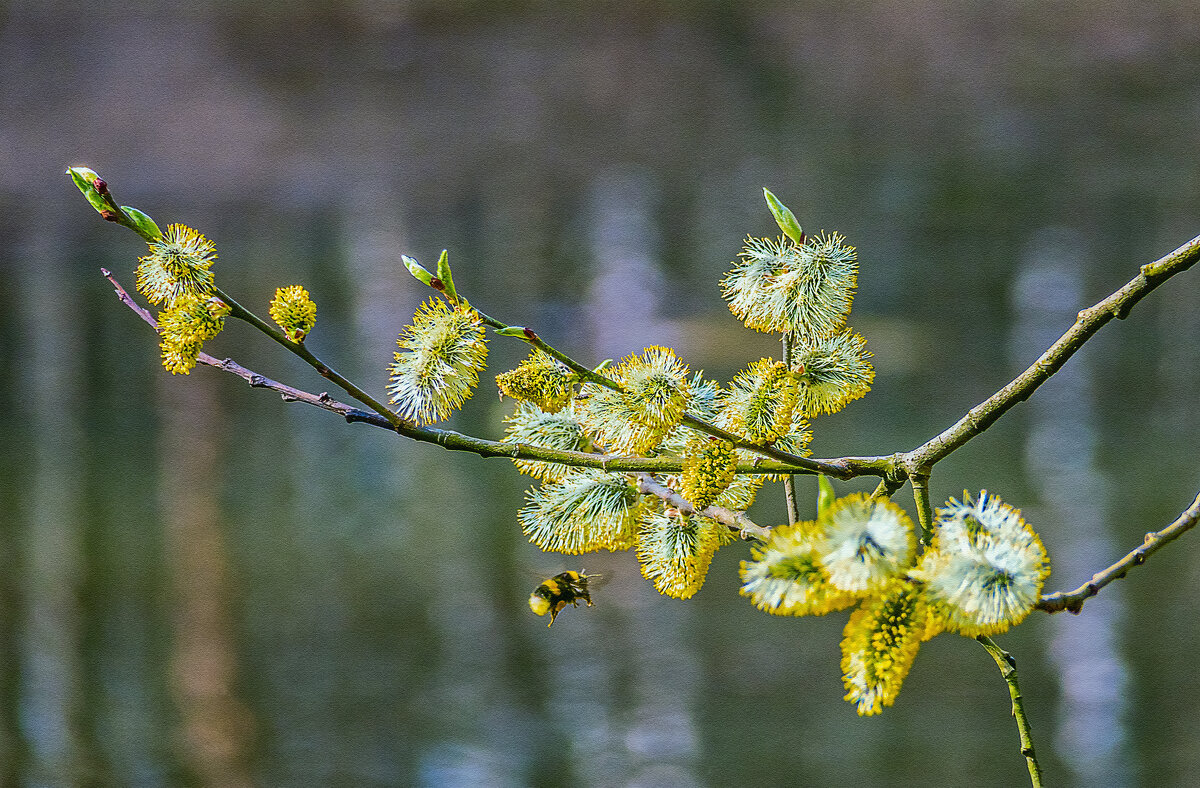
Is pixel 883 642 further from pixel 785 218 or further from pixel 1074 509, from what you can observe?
pixel 1074 509

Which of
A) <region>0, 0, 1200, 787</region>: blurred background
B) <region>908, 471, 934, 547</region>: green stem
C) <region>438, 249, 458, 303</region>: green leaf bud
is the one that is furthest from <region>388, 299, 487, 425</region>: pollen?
<region>0, 0, 1200, 787</region>: blurred background

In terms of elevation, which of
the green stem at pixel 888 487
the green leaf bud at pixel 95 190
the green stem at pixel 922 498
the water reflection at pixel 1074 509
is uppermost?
the water reflection at pixel 1074 509

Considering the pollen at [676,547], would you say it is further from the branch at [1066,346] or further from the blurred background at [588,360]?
the blurred background at [588,360]

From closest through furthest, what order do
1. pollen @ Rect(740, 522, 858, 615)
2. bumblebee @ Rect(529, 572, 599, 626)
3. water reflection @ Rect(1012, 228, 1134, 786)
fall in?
pollen @ Rect(740, 522, 858, 615) < bumblebee @ Rect(529, 572, 599, 626) < water reflection @ Rect(1012, 228, 1134, 786)

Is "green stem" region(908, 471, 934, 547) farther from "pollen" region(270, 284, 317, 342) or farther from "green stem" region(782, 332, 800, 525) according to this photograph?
"pollen" region(270, 284, 317, 342)

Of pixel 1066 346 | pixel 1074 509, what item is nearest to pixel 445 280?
pixel 1066 346

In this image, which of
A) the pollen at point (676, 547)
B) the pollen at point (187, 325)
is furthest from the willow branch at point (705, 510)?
the pollen at point (187, 325)
